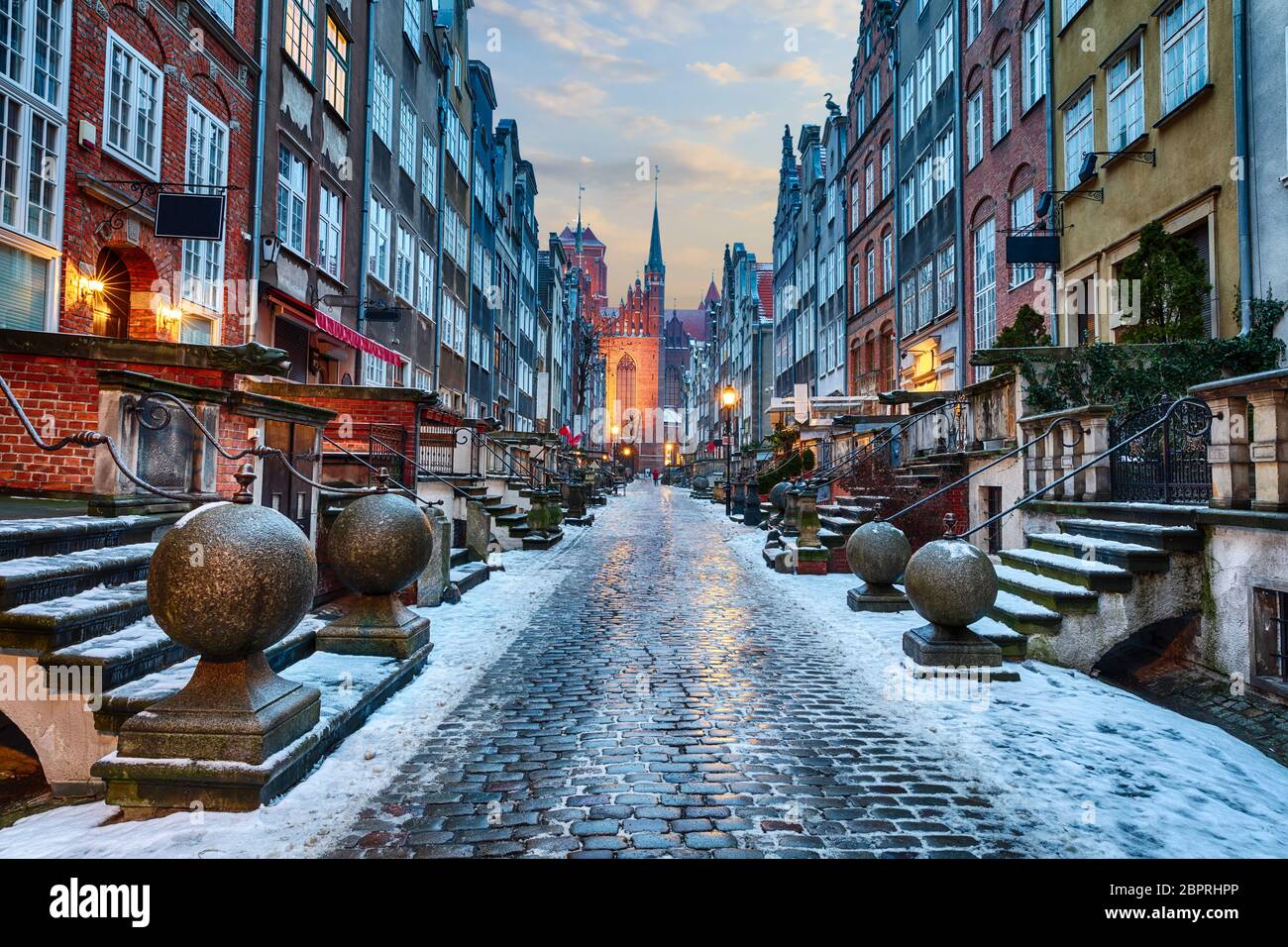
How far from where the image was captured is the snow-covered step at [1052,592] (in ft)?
21.1

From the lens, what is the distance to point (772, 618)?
8953mm

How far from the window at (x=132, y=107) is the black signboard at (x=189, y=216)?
83 centimetres

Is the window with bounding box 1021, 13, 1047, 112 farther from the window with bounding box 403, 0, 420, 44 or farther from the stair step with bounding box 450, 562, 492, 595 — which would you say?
the window with bounding box 403, 0, 420, 44

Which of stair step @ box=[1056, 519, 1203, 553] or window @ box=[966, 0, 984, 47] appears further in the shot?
window @ box=[966, 0, 984, 47]

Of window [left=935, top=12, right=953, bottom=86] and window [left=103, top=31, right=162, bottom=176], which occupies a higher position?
window [left=935, top=12, right=953, bottom=86]

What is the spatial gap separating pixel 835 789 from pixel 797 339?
4180 centimetres

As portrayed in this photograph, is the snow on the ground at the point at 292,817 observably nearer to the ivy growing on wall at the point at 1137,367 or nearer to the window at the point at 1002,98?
the ivy growing on wall at the point at 1137,367

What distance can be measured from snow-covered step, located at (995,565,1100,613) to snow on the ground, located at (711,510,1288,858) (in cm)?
56

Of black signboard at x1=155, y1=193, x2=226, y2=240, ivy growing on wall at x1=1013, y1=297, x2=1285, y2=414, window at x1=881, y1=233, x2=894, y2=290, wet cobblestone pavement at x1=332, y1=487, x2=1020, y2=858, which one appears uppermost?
window at x1=881, y1=233, x2=894, y2=290

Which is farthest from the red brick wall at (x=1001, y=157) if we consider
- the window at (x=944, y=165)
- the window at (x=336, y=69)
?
the window at (x=336, y=69)

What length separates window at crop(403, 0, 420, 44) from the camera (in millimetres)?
22844

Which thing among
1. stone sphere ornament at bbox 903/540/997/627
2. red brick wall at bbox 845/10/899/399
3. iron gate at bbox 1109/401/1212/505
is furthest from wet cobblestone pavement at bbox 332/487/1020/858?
red brick wall at bbox 845/10/899/399

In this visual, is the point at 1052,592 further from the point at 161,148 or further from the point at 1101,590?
the point at 161,148

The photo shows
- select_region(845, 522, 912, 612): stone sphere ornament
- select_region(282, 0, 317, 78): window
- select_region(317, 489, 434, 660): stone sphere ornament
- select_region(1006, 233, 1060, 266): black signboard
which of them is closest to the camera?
select_region(317, 489, 434, 660): stone sphere ornament
